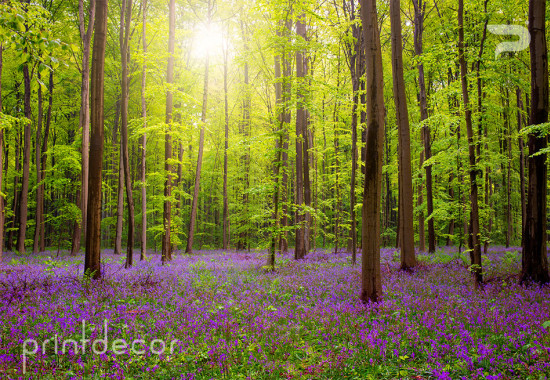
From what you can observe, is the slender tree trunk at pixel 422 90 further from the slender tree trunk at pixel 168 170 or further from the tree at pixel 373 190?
the slender tree trunk at pixel 168 170

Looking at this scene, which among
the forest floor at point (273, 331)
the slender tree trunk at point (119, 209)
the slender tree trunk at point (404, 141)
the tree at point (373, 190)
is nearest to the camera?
the forest floor at point (273, 331)

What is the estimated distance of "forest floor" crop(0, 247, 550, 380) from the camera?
170 inches

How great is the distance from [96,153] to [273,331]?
739 cm

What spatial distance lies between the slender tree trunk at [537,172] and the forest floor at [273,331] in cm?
70

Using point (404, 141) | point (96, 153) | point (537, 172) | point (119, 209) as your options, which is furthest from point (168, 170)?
point (537, 172)

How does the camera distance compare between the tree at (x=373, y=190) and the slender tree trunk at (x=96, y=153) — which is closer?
the tree at (x=373, y=190)

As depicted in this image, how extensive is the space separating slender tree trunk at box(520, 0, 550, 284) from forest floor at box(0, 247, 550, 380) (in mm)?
704

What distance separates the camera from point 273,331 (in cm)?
574

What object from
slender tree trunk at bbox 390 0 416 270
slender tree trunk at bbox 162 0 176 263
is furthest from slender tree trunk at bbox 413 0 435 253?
slender tree trunk at bbox 162 0 176 263

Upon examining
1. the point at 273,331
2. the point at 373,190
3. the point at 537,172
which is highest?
the point at 537,172

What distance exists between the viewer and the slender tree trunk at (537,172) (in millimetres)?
8438

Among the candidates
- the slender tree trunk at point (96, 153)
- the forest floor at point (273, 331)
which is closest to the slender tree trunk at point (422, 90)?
the forest floor at point (273, 331)

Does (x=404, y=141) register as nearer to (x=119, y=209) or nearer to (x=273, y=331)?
(x=273, y=331)

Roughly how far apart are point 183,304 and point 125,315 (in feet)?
4.26
